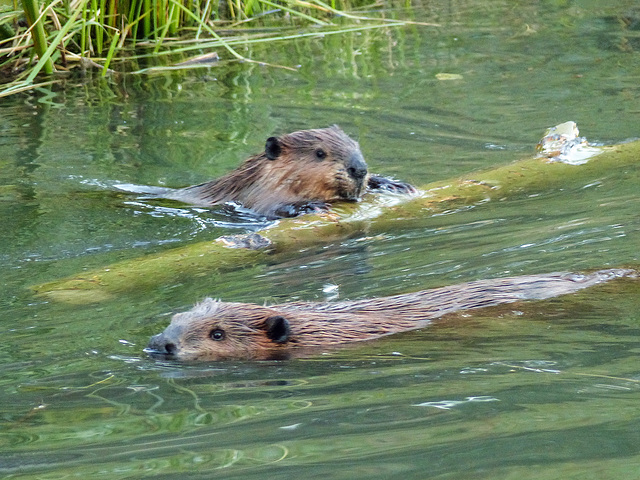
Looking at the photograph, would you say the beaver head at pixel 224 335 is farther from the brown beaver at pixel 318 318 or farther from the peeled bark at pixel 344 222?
the peeled bark at pixel 344 222

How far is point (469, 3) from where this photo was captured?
12.4 metres

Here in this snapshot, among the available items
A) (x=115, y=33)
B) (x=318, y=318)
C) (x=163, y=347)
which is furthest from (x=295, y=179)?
(x=115, y=33)

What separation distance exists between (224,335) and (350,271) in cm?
110

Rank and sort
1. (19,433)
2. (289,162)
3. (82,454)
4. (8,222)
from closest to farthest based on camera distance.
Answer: (82,454) → (19,433) → (8,222) → (289,162)

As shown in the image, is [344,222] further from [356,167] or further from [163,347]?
[163,347]

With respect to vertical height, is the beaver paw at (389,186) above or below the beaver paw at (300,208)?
above

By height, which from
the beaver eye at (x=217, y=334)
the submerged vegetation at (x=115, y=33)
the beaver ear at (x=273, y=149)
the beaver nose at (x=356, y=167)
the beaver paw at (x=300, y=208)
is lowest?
the beaver paw at (x=300, y=208)

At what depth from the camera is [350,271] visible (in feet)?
15.9

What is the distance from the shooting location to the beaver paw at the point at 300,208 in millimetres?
5746

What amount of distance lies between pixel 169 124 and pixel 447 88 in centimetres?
237

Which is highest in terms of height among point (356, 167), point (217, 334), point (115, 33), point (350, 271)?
point (115, 33)

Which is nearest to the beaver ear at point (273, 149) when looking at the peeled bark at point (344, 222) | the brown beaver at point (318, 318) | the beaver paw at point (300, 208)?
the beaver paw at point (300, 208)

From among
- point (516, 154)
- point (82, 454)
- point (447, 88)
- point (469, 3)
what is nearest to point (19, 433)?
point (82, 454)

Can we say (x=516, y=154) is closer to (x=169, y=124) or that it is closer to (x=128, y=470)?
(x=169, y=124)
